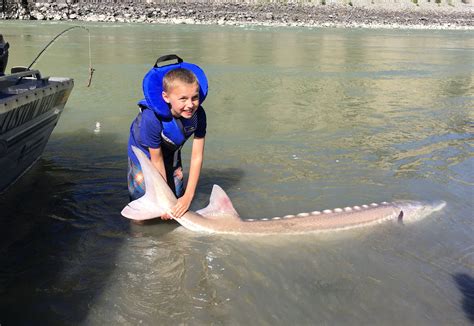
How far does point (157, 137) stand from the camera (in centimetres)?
321

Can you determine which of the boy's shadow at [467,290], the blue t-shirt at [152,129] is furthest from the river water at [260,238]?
the blue t-shirt at [152,129]

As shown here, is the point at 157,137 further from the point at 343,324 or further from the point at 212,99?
the point at 212,99

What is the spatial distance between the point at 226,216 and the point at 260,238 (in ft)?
1.03

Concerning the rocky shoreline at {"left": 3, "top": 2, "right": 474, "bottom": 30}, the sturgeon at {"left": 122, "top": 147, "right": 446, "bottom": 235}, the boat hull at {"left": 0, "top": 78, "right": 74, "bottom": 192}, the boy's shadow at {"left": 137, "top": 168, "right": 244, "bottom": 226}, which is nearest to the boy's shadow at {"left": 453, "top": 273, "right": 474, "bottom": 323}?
the sturgeon at {"left": 122, "top": 147, "right": 446, "bottom": 235}

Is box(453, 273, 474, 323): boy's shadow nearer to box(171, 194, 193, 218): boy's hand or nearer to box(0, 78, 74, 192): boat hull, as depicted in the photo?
box(171, 194, 193, 218): boy's hand

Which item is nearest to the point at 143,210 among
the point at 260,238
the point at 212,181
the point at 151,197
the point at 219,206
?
the point at 151,197

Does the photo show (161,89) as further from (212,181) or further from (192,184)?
(212,181)

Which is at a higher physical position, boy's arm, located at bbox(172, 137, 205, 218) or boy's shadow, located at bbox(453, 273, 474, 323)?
boy's arm, located at bbox(172, 137, 205, 218)

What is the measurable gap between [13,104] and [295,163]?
3.10 m

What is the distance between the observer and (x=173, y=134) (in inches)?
129

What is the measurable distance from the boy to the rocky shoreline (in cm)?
4158

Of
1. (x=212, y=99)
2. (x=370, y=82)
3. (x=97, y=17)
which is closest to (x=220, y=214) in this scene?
(x=212, y=99)

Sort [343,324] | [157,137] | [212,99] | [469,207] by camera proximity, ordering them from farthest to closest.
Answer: [212,99] < [469,207] < [157,137] < [343,324]

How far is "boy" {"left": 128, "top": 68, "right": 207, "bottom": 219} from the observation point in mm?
2939
